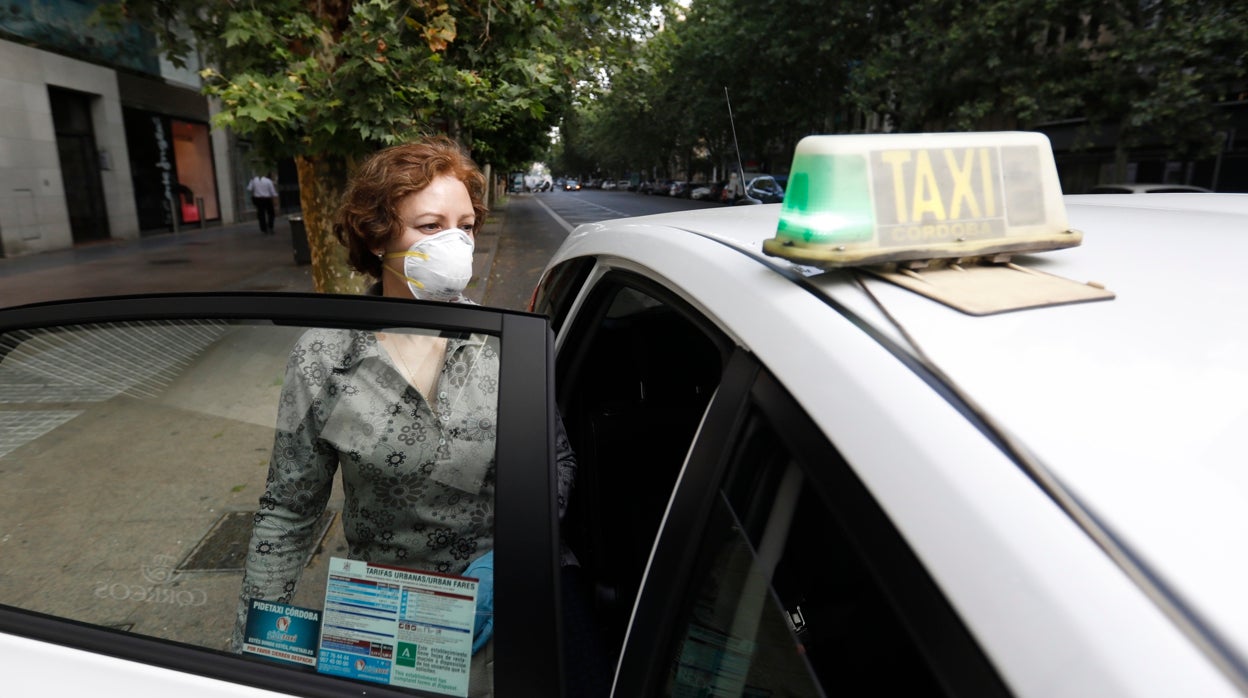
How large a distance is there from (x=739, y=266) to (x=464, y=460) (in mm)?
632

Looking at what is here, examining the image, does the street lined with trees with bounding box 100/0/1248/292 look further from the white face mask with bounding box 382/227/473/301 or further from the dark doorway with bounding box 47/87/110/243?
the dark doorway with bounding box 47/87/110/243

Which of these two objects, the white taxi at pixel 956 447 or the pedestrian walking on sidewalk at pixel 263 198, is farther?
the pedestrian walking on sidewalk at pixel 263 198

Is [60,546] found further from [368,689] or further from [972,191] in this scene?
[972,191]

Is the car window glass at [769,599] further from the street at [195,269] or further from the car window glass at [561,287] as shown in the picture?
the street at [195,269]

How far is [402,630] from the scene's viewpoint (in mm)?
1151

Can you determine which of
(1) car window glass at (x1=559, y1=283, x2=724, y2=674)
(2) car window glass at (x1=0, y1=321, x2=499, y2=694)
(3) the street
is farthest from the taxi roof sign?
(3) the street

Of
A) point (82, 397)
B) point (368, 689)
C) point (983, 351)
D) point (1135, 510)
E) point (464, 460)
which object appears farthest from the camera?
point (82, 397)

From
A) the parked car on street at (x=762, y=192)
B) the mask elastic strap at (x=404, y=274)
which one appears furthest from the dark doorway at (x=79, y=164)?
the mask elastic strap at (x=404, y=274)

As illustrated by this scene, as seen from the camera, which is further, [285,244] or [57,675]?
[285,244]

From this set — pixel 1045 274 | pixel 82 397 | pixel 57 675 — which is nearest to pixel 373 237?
pixel 82 397

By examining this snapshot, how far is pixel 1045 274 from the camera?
98 cm

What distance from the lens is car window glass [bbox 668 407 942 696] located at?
0.98 metres

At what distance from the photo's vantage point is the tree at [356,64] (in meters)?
4.68

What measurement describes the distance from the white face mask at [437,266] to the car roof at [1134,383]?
0.98m
